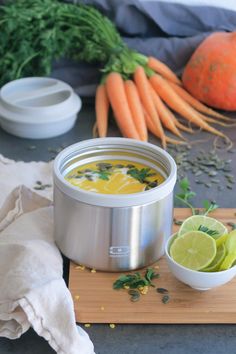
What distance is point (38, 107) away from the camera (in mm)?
1272

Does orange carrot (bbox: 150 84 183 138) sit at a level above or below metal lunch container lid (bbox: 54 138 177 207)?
below

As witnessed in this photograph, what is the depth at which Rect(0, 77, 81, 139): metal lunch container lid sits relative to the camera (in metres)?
1.26

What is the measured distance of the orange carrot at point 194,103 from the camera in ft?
4.48

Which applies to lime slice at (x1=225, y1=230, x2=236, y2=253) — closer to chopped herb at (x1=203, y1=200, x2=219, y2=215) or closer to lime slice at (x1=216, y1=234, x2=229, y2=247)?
lime slice at (x1=216, y1=234, x2=229, y2=247)

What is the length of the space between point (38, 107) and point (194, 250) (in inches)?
21.9

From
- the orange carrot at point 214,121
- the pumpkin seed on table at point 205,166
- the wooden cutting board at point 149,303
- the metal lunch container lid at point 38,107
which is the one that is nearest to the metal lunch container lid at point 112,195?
the wooden cutting board at point 149,303

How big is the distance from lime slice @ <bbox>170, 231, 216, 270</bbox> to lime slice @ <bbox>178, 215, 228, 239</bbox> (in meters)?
0.03

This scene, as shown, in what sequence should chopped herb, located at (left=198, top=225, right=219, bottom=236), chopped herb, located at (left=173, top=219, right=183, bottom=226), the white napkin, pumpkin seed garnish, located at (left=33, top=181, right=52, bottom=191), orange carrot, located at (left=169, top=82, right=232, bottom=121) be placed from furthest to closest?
orange carrot, located at (left=169, top=82, right=232, bottom=121) → pumpkin seed garnish, located at (left=33, top=181, right=52, bottom=191) → chopped herb, located at (left=173, top=219, right=183, bottom=226) → chopped herb, located at (left=198, top=225, right=219, bottom=236) → the white napkin

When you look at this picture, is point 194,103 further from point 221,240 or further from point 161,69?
point 221,240

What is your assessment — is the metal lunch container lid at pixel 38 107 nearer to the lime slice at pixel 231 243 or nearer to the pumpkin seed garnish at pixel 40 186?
the pumpkin seed garnish at pixel 40 186

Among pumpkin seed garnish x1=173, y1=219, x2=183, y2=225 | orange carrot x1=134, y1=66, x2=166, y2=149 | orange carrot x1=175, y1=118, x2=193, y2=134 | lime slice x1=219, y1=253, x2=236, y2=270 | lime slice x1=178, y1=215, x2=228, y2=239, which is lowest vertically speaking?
orange carrot x1=175, y1=118, x2=193, y2=134

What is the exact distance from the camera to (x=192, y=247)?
82 centimetres

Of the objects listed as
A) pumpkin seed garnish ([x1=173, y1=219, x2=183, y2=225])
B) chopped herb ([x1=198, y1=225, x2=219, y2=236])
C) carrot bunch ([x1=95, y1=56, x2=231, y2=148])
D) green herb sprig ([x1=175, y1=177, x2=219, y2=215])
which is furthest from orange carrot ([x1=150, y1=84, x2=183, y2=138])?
chopped herb ([x1=198, y1=225, x2=219, y2=236])

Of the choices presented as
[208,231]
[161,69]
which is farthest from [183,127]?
[208,231]
